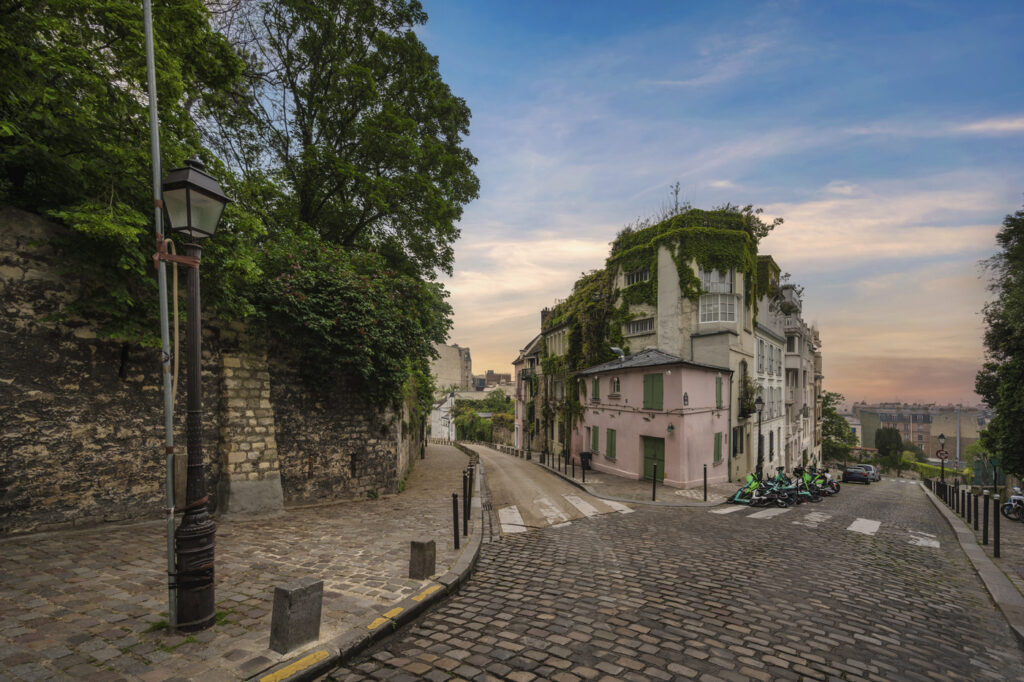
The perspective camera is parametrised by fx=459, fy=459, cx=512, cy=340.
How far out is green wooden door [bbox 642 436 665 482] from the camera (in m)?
19.4

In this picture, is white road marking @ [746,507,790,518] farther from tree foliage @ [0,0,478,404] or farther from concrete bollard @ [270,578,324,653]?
concrete bollard @ [270,578,324,653]

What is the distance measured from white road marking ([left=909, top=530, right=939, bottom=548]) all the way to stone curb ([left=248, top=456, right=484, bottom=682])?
412 inches

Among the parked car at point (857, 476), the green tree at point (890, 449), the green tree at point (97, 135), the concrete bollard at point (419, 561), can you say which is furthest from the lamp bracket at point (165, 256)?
the green tree at point (890, 449)

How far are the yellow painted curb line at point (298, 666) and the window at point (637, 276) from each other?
24446mm

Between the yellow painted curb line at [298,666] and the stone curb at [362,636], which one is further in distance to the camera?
the stone curb at [362,636]

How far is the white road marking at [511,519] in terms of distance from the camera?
34.7 ft

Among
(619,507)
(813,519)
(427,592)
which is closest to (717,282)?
(813,519)

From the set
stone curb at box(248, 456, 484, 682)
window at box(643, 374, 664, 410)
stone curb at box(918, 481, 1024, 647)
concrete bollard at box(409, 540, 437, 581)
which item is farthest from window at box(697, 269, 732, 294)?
concrete bollard at box(409, 540, 437, 581)

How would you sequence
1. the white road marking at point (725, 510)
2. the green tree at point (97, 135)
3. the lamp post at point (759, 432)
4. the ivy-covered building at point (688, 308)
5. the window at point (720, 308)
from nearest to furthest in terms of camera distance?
the green tree at point (97, 135) → the white road marking at point (725, 510) → the lamp post at point (759, 432) → the ivy-covered building at point (688, 308) → the window at point (720, 308)

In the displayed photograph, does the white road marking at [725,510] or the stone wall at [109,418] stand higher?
the stone wall at [109,418]

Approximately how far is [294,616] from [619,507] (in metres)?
11.1

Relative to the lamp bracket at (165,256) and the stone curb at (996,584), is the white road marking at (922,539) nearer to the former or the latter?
the stone curb at (996,584)

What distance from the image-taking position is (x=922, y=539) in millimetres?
10828

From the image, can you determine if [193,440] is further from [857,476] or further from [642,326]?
[857,476]
